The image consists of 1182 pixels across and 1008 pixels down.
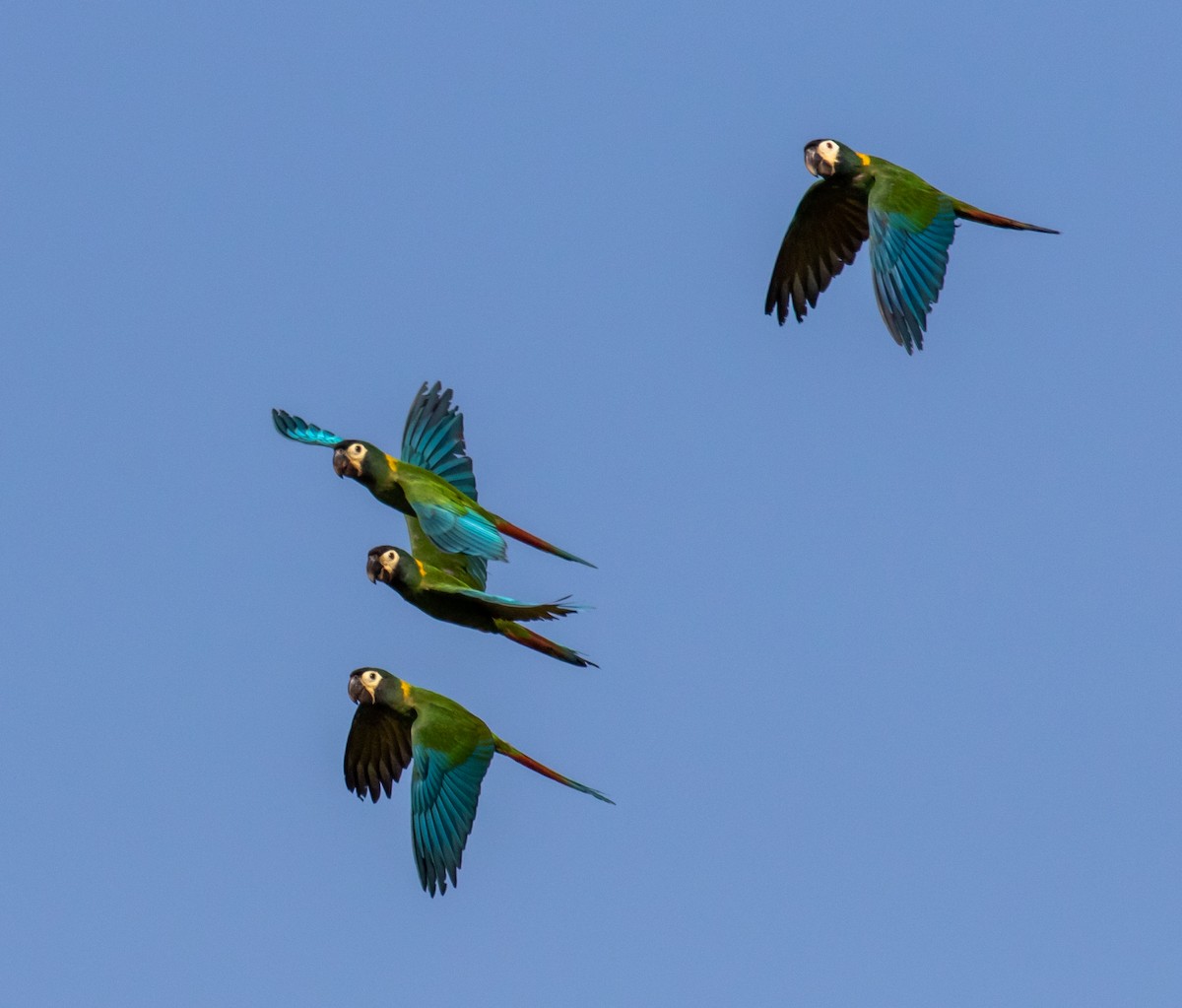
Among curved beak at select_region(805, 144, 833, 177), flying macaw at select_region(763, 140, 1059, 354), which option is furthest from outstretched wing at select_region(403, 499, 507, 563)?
curved beak at select_region(805, 144, 833, 177)

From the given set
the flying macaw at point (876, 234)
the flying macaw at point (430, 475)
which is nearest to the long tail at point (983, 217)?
the flying macaw at point (876, 234)

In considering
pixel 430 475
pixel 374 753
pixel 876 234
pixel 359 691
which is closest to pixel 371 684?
pixel 359 691

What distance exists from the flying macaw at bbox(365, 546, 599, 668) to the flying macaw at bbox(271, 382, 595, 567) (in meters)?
0.28

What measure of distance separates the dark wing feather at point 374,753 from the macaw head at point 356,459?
2.10 meters

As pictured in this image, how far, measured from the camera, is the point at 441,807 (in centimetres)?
1748

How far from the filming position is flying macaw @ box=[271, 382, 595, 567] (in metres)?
17.3

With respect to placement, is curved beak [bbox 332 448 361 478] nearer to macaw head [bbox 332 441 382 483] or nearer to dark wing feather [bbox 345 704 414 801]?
macaw head [bbox 332 441 382 483]

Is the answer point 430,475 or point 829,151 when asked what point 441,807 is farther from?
point 829,151

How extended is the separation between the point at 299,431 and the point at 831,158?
17.1ft

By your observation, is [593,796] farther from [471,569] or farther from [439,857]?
[471,569]

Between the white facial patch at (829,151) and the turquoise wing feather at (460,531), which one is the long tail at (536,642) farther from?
the white facial patch at (829,151)

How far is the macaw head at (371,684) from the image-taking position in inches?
731

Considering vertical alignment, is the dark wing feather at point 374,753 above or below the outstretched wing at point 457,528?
below

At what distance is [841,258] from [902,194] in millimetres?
2119
